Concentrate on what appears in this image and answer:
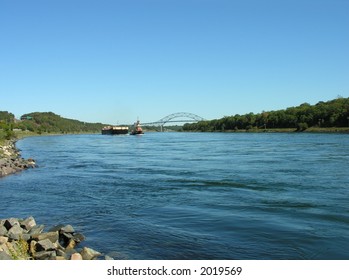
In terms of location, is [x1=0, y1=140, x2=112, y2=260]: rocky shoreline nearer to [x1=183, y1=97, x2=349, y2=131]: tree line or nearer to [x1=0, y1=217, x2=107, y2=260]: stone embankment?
[x1=0, y1=217, x2=107, y2=260]: stone embankment

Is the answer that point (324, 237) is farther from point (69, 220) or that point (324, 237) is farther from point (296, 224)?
point (69, 220)

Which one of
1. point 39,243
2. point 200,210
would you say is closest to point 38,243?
point 39,243

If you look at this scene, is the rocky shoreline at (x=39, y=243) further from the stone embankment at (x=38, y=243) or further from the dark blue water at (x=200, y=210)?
the dark blue water at (x=200, y=210)

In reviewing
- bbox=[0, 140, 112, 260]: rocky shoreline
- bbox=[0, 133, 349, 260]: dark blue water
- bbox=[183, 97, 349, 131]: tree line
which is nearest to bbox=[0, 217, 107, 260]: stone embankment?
bbox=[0, 140, 112, 260]: rocky shoreline

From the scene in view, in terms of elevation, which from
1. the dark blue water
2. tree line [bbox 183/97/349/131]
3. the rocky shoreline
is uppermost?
tree line [bbox 183/97/349/131]

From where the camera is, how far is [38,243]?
10.0m

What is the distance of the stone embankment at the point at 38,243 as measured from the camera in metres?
9.35

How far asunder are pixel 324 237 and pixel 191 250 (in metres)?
4.16

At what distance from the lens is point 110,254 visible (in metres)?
10.7

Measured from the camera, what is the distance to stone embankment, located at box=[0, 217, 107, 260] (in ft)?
30.7

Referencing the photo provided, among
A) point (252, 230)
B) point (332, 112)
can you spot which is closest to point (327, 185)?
point (252, 230)

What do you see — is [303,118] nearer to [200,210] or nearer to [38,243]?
[200,210]

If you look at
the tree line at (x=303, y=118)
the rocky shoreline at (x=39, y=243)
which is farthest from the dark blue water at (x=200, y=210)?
the tree line at (x=303, y=118)

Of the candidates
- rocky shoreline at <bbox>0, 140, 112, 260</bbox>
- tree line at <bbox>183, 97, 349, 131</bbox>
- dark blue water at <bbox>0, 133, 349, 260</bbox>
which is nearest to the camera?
rocky shoreline at <bbox>0, 140, 112, 260</bbox>
